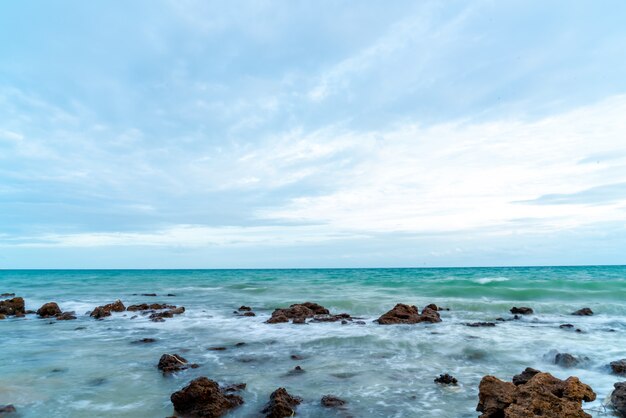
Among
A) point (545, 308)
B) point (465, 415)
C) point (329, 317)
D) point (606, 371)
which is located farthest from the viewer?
point (545, 308)

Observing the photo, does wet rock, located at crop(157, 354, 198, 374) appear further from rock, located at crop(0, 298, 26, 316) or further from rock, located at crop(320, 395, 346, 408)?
rock, located at crop(0, 298, 26, 316)

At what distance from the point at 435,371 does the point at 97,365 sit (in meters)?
9.59

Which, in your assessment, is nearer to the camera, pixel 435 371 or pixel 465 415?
pixel 465 415

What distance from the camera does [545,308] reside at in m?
25.7

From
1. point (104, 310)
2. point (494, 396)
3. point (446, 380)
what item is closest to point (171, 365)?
point (446, 380)

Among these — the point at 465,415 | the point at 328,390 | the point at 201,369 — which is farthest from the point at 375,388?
the point at 201,369

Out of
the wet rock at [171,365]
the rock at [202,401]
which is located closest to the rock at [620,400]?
the rock at [202,401]

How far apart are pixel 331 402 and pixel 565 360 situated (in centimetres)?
756

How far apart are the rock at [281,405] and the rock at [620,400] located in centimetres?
596

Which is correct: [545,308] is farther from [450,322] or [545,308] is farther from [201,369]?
[201,369]

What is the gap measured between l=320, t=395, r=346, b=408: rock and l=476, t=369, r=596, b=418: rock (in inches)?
106

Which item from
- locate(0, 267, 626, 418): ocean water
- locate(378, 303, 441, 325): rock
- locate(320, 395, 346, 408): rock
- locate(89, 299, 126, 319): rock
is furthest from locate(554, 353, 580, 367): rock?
locate(89, 299, 126, 319): rock

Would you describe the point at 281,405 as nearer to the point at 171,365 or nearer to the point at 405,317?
the point at 171,365

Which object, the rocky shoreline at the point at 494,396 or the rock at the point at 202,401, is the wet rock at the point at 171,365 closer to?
the rocky shoreline at the point at 494,396
